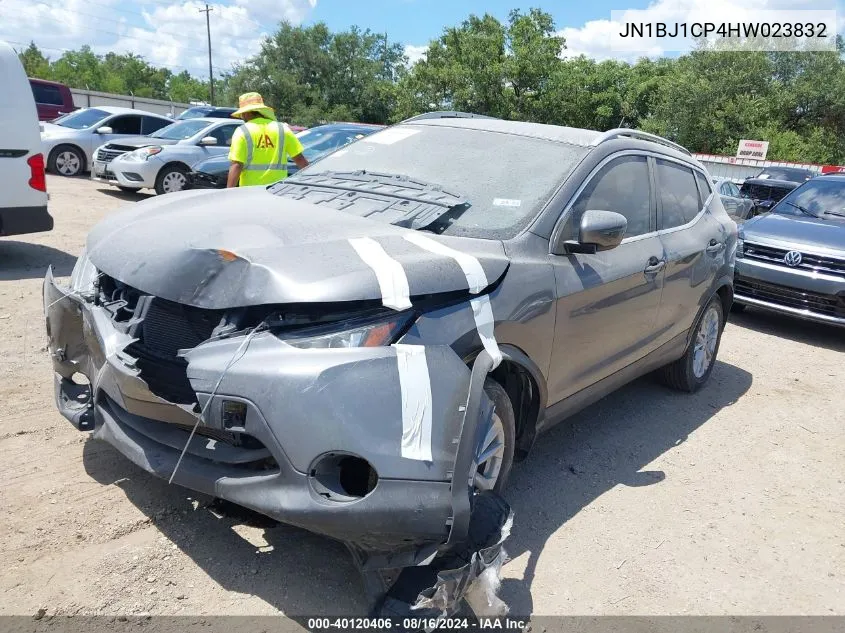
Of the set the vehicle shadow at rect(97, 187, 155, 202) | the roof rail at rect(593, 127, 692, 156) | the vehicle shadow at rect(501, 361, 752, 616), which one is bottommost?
the vehicle shadow at rect(501, 361, 752, 616)

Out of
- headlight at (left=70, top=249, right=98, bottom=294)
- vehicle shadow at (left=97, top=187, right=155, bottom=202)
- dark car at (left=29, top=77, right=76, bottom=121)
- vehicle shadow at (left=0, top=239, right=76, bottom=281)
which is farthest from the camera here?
dark car at (left=29, top=77, right=76, bottom=121)

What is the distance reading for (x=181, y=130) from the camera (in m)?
14.2

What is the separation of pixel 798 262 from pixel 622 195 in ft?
14.1

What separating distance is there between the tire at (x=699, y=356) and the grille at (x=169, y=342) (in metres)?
3.72

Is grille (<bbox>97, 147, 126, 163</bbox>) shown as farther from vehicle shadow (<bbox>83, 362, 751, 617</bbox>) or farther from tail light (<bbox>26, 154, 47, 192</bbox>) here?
vehicle shadow (<bbox>83, 362, 751, 617</bbox>)

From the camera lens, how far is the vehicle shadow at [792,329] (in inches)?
294

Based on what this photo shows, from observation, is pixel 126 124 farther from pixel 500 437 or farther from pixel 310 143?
pixel 500 437

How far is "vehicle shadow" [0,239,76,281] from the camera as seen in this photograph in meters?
7.01

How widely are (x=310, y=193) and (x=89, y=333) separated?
140cm

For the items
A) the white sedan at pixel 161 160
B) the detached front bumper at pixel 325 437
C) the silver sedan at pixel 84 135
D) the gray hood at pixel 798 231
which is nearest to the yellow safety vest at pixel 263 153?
the detached front bumper at pixel 325 437

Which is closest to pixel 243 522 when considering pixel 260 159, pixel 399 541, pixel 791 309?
pixel 399 541

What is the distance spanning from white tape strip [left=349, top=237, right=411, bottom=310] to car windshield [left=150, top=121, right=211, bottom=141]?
12.1m

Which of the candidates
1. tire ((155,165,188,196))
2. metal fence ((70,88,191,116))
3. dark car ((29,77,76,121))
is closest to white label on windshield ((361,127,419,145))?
tire ((155,165,188,196))

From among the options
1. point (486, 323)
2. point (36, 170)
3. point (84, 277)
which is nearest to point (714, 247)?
point (486, 323)
